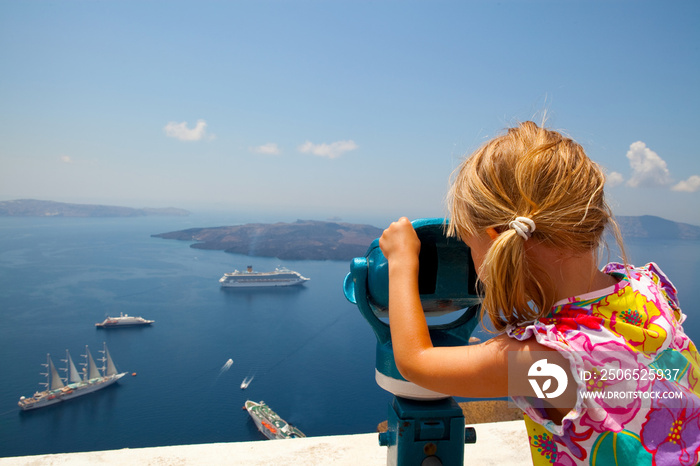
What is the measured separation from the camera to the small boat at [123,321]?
18.0 metres

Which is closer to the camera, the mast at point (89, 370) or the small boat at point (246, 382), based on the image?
the mast at point (89, 370)

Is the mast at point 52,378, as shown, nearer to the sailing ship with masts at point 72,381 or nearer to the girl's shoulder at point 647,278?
the sailing ship with masts at point 72,381

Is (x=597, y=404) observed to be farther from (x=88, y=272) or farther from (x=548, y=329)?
(x=88, y=272)

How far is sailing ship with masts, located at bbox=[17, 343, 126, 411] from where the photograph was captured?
13.9 meters

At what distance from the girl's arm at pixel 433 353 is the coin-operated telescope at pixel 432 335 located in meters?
0.09

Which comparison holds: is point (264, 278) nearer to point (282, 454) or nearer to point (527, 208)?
point (282, 454)

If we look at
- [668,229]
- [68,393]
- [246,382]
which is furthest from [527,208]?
[668,229]

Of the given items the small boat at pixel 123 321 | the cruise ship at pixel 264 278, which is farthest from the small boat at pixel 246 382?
the cruise ship at pixel 264 278

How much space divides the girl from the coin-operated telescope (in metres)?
0.11

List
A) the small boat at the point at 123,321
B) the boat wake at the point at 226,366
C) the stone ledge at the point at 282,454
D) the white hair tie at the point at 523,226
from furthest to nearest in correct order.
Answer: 1. the small boat at the point at 123,321
2. the boat wake at the point at 226,366
3. the stone ledge at the point at 282,454
4. the white hair tie at the point at 523,226

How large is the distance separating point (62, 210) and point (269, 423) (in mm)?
17984

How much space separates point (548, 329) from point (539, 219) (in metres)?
0.14

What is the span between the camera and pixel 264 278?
23.4 metres

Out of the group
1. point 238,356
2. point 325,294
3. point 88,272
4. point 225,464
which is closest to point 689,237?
point 325,294
